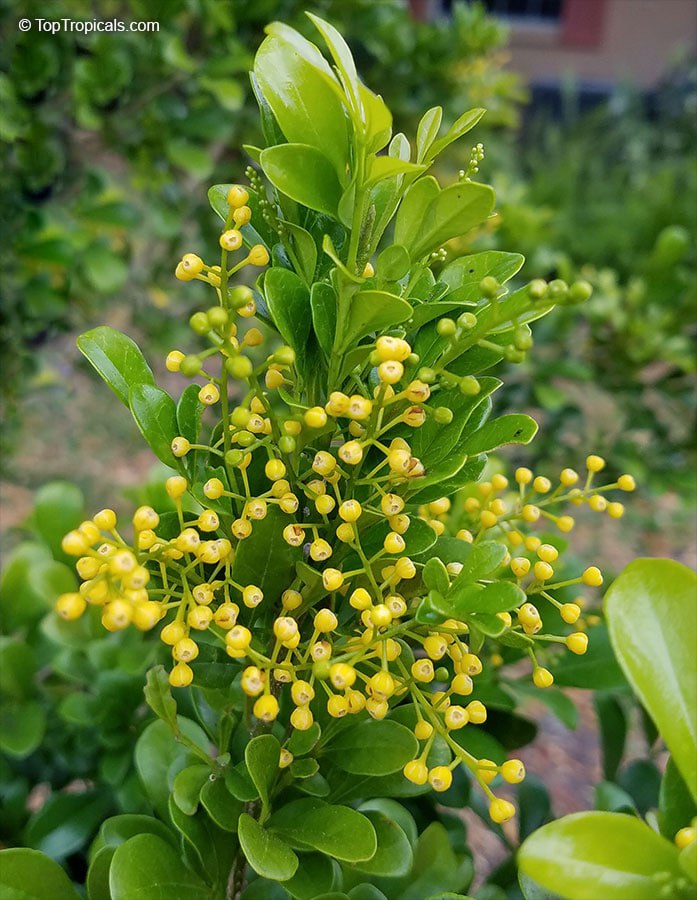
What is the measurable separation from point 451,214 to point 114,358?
239 mm

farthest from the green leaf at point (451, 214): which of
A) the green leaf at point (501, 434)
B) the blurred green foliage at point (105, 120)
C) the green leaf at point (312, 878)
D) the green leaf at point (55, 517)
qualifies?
the blurred green foliage at point (105, 120)

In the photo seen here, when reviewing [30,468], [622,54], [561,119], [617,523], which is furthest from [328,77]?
[622,54]

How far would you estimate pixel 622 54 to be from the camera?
22.1 ft

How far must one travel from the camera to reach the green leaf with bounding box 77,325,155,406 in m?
0.50

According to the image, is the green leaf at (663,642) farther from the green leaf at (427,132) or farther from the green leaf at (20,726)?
the green leaf at (20,726)

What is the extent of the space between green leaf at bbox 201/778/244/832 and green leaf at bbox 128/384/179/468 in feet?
0.77

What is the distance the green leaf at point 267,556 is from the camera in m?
0.50

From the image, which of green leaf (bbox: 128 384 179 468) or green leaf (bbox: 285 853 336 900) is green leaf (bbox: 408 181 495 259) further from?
green leaf (bbox: 285 853 336 900)

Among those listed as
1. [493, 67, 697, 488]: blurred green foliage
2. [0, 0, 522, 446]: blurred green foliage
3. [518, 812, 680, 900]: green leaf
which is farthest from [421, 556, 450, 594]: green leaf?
[0, 0, 522, 446]: blurred green foliage

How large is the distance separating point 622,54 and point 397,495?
756 centimetres

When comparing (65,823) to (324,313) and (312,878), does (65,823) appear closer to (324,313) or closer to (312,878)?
(312,878)

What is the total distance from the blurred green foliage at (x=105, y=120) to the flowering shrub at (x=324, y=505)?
3.21 feet

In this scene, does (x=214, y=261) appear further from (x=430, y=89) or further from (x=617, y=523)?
(x=617, y=523)

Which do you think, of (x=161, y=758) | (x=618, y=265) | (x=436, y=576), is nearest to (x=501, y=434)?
(x=436, y=576)
